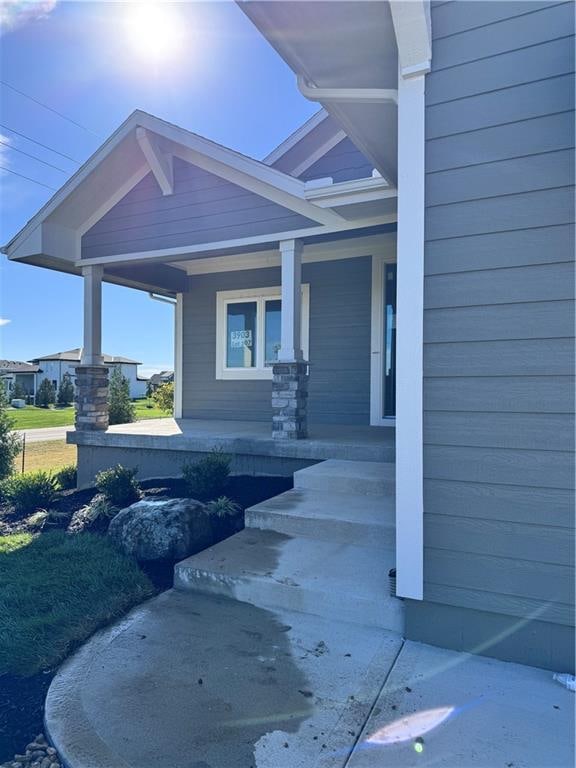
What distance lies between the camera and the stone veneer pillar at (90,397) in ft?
21.6

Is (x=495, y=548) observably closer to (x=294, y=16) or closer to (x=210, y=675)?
(x=210, y=675)

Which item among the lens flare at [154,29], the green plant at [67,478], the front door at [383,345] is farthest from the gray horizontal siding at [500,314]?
the green plant at [67,478]

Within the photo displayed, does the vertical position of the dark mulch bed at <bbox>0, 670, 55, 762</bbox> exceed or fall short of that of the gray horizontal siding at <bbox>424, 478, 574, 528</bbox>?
it falls short

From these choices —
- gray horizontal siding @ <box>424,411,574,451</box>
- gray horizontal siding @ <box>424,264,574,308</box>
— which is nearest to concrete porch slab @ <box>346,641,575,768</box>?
gray horizontal siding @ <box>424,411,574,451</box>

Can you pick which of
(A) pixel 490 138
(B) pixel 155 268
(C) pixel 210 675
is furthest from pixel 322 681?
(B) pixel 155 268

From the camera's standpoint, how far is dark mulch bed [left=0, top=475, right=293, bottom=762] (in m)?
1.87

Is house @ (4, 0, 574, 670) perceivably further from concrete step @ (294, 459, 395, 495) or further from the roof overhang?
concrete step @ (294, 459, 395, 495)

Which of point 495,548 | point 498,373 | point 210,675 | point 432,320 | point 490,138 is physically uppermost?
point 490,138

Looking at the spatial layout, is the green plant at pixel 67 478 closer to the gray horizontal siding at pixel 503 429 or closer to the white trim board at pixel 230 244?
the white trim board at pixel 230 244

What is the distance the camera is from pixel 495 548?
2.27 metres

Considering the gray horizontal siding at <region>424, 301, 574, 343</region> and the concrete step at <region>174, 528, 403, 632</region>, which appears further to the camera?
the concrete step at <region>174, 528, 403, 632</region>

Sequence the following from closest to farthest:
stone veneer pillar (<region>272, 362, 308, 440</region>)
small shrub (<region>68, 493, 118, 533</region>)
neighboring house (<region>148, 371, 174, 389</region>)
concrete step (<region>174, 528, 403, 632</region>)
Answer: concrete step (<region>174, 528, 403, 632</region>) → small shrub (<region>68, 493, 118, 533</region>) → stone veneer pillar (<region>272, 362, 308, 440</region>) → neighboring house (<region>148, 371, 174, 389</region>)

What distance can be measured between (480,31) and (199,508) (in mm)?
3585

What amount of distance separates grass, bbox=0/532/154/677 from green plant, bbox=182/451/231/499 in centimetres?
103
